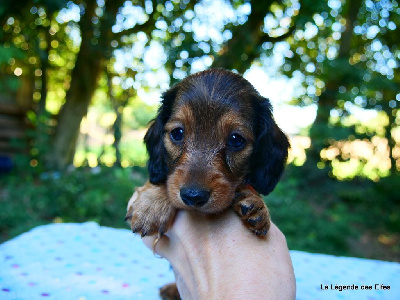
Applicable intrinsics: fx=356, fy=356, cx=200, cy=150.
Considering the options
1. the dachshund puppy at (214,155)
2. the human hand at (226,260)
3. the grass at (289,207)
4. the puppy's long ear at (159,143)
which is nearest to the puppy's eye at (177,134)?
the dachshund puppy at (214,155)

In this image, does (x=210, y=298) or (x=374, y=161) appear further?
(x=374, y=161)

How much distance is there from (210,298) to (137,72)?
8073 millimetres

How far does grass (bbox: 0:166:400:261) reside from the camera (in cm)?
630

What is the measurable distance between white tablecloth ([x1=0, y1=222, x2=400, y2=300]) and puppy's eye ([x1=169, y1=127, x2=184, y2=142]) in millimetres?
1150

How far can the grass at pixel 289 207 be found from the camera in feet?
20.7

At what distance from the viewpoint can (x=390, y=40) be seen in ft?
29.7

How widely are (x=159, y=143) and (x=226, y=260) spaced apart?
988 mm

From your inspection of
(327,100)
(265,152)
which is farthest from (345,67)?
(265,152)

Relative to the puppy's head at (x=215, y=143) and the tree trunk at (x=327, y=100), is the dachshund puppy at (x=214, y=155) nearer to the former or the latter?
the puppy's head at (x=215, y=143)

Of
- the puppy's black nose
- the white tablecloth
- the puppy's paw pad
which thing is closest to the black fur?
the puppy's black nose

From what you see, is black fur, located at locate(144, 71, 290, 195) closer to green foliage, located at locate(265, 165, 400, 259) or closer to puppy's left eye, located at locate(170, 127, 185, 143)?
puppy's left eye, located at locate(170, 127, 185, 143)

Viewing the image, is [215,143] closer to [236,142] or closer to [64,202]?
[236,142]

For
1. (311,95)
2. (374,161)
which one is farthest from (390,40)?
(374,161)

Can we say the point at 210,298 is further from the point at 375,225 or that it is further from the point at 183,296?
the point at 375,225
